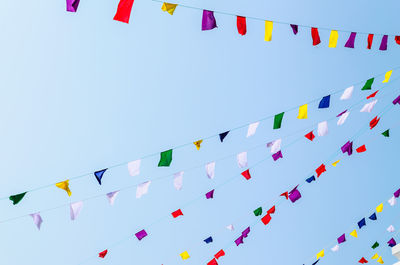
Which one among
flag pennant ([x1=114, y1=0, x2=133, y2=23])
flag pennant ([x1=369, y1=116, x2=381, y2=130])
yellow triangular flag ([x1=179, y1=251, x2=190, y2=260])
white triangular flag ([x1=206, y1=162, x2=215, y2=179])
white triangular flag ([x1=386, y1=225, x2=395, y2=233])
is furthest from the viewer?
white triangular flag ([x1=386, y1=225, x2=395, y2=233])

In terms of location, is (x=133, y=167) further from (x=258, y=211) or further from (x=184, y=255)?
(x=184, y=255)

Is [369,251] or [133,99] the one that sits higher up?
[133,99]

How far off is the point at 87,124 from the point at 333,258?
17.4 feet

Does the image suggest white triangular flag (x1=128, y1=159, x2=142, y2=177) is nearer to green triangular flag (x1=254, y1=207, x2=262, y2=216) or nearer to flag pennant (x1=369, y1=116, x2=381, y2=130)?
green triangular flag (x1=254, y1=207, x2=262, y2=216)

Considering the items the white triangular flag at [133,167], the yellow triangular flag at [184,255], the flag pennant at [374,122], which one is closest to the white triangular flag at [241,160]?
the white triangular flag at [133,167]

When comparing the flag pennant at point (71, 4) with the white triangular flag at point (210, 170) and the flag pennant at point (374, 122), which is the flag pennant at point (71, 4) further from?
the flag pennant at point (374, 122)

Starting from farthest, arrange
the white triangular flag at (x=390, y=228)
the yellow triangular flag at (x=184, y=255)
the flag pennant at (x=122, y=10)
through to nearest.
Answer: the white triangular flag at (x=390, y=228) < the yellow triangular flag at (x=184, y=255) < the flag pennant at (x=122, y=10)

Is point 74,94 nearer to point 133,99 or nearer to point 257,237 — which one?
point 133,99

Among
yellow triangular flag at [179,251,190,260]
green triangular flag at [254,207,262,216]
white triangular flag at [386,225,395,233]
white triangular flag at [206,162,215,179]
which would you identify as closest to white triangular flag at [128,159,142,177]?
white triangular flag at [206,162,215,179]

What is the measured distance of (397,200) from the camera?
25.8ft

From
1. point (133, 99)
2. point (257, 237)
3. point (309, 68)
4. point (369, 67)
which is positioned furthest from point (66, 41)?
point (257, 237)

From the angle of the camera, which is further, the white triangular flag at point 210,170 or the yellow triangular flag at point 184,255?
the yellow triangular flag at point 184,255

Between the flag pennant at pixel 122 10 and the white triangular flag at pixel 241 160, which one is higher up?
the flag pennant at pixel 122 10

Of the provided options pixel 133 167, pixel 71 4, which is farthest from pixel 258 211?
pixel 71 4
